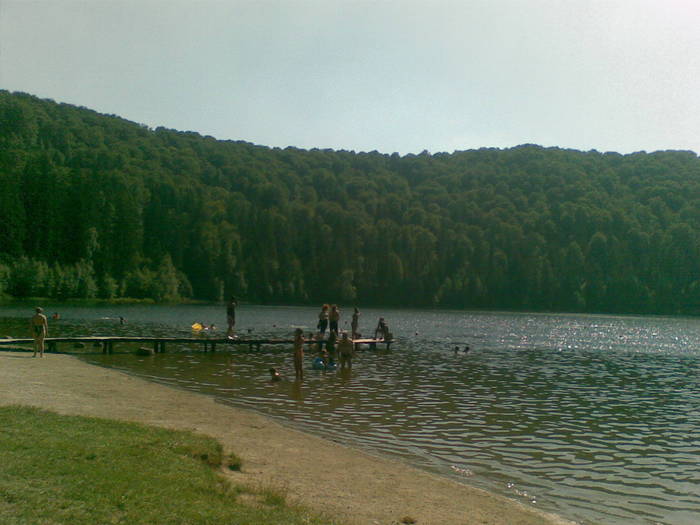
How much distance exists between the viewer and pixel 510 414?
1980 cm

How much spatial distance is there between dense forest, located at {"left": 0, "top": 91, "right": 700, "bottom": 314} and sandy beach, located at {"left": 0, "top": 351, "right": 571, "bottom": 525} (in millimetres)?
89855

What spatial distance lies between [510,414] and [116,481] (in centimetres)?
1396

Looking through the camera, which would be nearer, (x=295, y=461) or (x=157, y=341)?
(x=295, y=461)

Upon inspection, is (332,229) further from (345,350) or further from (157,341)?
(345,350)

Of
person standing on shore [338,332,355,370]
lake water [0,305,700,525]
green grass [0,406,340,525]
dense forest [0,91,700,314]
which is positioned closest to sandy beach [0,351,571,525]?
green grass [0,406,340,525]

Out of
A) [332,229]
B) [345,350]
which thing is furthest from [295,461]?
[332,229]

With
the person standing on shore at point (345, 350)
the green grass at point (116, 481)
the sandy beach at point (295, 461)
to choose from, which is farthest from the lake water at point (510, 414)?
the green grass at point (116, 481)

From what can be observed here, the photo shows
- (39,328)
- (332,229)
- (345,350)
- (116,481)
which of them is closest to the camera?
(116,481)

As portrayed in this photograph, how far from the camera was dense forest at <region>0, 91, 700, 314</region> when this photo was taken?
11225 cm

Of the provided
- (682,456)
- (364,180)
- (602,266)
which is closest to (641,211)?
(602,266)

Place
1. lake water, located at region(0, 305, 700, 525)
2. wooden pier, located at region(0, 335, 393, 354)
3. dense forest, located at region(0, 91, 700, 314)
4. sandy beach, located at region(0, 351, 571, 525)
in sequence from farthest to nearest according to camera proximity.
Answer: dense forest, located at region(0, 91, 700, 314) < wooden pier, located at region(0, 335, 393, 354) < lake water, located at region(0, 305, 700, 525) < sandy beach, located at region(0, 351, 571, 525)

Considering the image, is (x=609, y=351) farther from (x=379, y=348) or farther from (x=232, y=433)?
(x=232, y=433)

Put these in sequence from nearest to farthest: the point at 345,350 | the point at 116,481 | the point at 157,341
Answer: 1. the point at 116,481
2. the point at 345,350
3. the point at 157,341

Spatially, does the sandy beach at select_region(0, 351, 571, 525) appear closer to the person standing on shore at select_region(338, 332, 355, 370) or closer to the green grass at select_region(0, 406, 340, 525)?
the green grass at select_region(0, 406, 340, 525)
